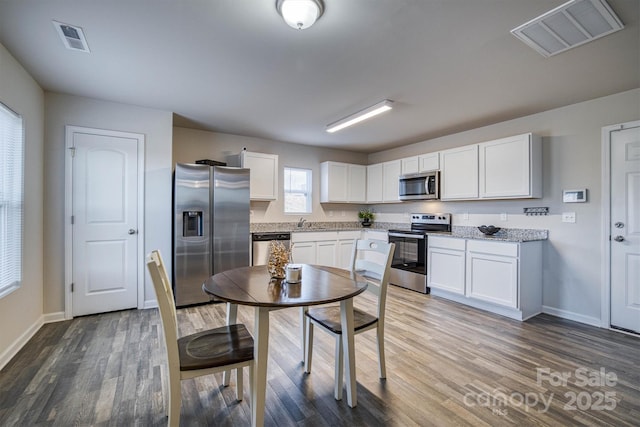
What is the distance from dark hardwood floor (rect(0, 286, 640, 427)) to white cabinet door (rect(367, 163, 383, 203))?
2.98 m

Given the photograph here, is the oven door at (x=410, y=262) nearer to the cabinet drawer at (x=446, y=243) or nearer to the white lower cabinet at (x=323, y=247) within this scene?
the cabinet drawer at (x=446, y=243)

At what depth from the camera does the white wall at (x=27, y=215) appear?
239cm

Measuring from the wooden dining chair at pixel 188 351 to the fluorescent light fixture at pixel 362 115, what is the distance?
2.73 m

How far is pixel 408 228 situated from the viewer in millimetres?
5395

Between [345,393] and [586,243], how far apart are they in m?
3.23

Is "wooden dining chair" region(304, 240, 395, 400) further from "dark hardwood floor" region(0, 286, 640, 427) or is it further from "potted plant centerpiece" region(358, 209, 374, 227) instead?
"potted plant centerpiece" region(358, 209, 374, 227)

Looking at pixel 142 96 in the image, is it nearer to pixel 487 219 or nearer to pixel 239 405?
pixel 239 405

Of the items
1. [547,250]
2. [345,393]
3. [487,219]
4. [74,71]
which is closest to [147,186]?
[74,71]

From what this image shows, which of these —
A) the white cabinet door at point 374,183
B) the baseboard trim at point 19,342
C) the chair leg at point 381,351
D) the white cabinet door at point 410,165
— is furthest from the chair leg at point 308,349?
the white cabinet door at point 374,183

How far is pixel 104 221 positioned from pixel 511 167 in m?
4.95

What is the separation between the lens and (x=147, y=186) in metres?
3.68

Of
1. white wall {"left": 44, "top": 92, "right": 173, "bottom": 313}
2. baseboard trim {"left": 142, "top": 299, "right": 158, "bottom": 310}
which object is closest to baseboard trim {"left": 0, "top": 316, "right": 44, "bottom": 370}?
white wall {"left": 44, "top": 92, "right": 173, "bottom": 313}

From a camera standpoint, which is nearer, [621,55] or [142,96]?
[621,55]

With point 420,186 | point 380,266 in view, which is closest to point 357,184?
point 420,186
